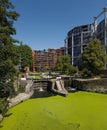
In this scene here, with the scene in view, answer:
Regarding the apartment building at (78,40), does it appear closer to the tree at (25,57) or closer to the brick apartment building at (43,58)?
the tree at (25,57)

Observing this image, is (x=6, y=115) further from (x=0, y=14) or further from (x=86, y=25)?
(x=86, y=25)

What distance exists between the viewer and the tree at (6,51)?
48.3 feet

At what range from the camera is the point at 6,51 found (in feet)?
49.4

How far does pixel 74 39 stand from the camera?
115188mm

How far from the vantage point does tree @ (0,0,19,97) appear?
580 inches

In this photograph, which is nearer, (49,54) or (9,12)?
(9,12)

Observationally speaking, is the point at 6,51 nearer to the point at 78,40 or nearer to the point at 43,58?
the point at 78,40

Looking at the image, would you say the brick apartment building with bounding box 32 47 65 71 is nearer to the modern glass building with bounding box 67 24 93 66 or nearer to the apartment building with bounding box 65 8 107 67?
the apartment building with bounding box 65 8 107 67

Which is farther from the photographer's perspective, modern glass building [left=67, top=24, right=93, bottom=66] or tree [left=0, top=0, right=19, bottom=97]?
modern glass building [left=67, top=24, right=93, bottom=66]

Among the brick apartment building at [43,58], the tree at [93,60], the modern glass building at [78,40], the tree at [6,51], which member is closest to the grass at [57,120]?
the tree at [6,51]

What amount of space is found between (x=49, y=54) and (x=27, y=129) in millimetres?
150877

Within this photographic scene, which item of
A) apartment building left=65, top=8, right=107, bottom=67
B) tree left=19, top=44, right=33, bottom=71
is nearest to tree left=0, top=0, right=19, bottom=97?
tree left=19, top=44, right=33, bottom=71

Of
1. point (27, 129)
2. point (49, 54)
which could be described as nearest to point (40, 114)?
point (27, 129)

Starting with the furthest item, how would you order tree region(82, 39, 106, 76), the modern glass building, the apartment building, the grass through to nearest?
the modern glass building, the apartment building, tree region(82, 39, 106, 76), the grass
